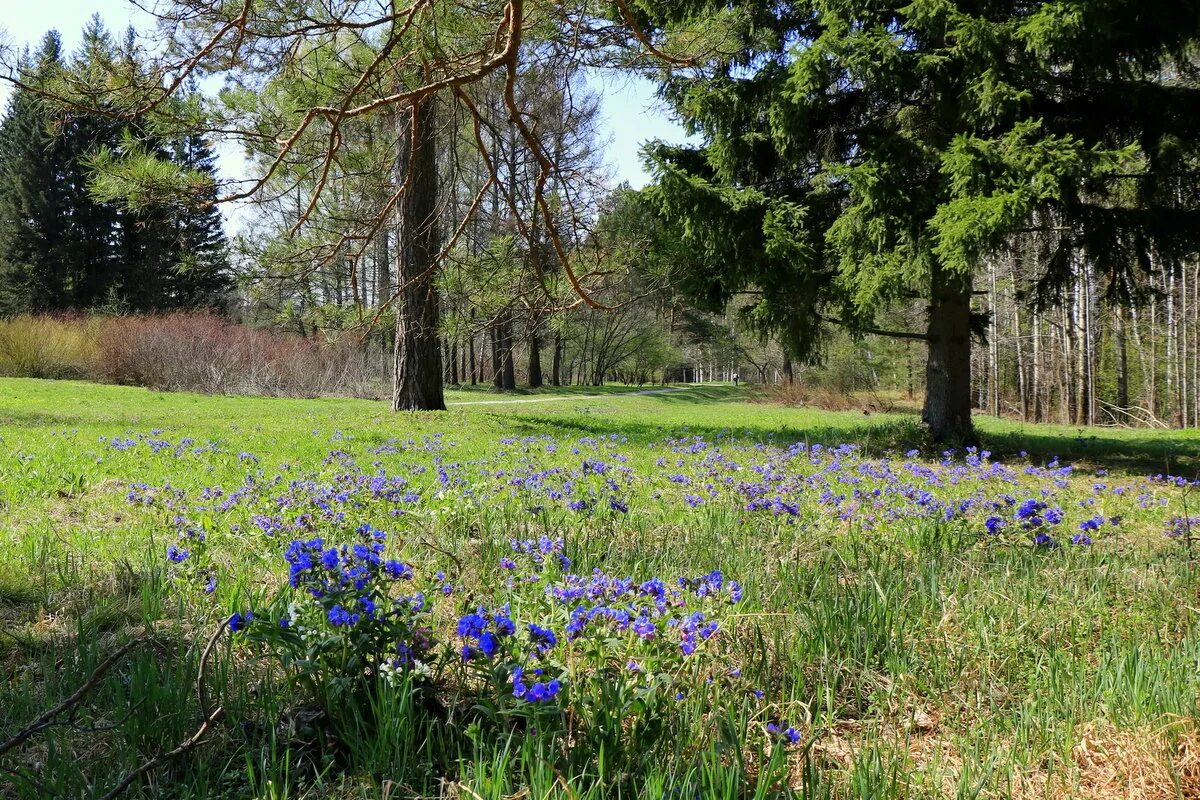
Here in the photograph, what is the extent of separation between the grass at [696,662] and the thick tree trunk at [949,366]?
4193mm

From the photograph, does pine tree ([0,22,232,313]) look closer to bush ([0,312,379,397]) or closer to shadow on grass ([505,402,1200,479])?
bush ([0,312,379,397])

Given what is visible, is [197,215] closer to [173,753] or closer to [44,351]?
[173,753]

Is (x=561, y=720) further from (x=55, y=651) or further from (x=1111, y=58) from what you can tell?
(x=1111, y=58)

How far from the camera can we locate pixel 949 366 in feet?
30.7

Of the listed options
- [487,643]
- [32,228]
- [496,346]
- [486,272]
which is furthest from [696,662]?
[32,228]

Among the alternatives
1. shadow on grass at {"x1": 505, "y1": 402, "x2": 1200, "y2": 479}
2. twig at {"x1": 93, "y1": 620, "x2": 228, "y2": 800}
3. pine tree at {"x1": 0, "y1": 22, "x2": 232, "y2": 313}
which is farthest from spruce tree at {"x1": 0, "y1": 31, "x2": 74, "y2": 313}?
twig at {"x1": 93, "y1": 620, "x2": 228, "y2": 800}

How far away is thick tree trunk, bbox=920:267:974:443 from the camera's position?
30.2ft

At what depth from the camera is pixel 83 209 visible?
103 feet

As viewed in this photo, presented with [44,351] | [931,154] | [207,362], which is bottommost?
[207,362]

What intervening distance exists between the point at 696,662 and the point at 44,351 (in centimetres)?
2451

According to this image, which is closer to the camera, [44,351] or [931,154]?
[931,154]

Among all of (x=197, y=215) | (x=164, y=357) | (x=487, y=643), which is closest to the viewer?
(x=487, y=643)

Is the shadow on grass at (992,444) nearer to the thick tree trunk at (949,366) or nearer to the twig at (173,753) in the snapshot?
the thick tree trunk at (949,366)

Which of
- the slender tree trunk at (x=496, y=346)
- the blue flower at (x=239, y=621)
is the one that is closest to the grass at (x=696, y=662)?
the blue flower at (x=239, y=621)
